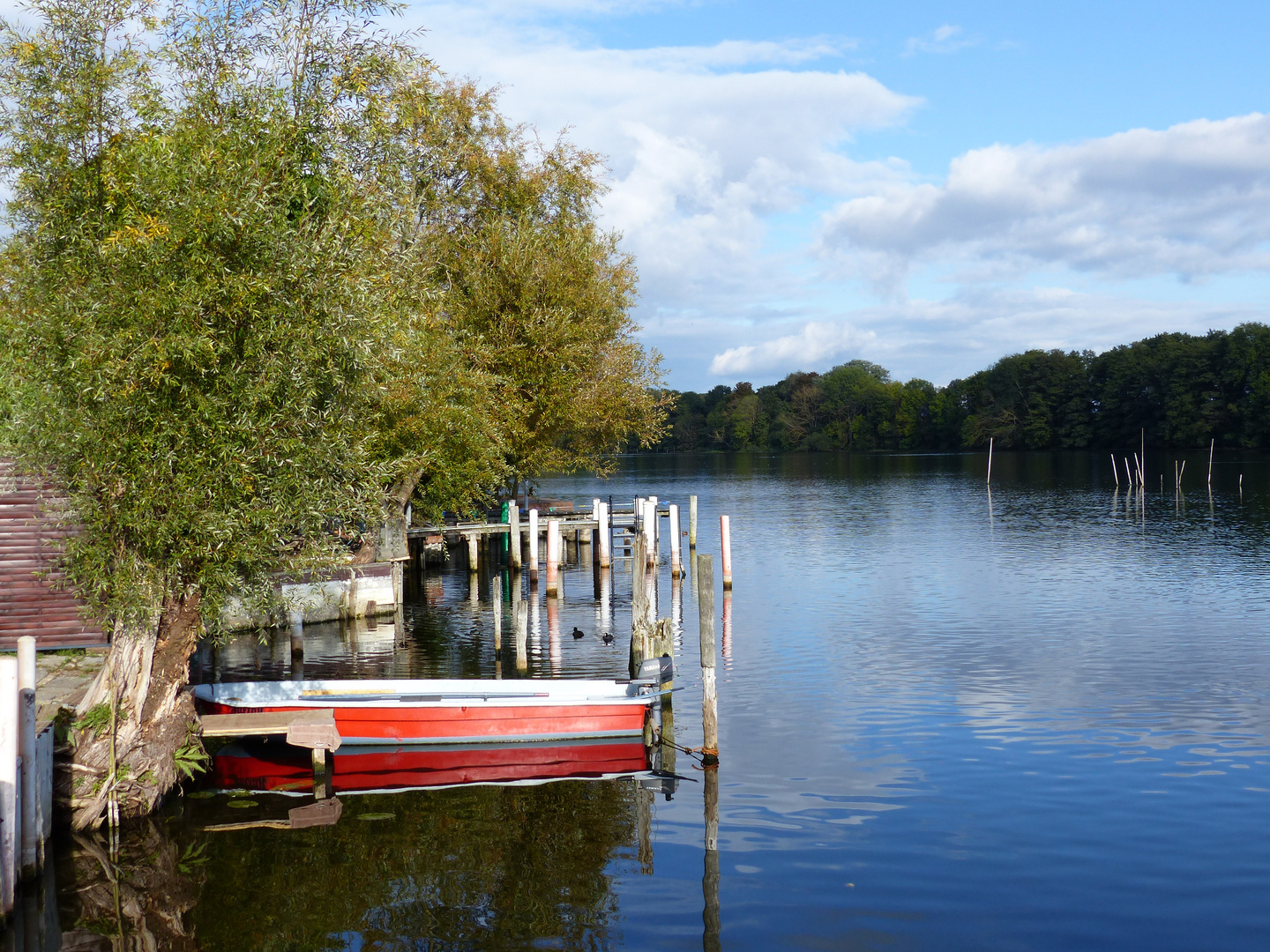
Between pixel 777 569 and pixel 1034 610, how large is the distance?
12.3 meters

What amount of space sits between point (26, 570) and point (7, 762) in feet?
28.6

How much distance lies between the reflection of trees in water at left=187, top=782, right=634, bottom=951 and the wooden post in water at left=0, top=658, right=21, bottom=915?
2.16 meters

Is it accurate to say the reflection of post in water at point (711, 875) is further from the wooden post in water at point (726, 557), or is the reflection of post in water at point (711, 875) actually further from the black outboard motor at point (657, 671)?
the wooden post in water at point (726, 557)

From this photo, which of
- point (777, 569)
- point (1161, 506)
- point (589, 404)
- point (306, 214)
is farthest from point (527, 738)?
point (1161, 506)

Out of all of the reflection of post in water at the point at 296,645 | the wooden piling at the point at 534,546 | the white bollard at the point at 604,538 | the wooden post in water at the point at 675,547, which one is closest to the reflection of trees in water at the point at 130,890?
the reflection of post in water at the point at 296,645

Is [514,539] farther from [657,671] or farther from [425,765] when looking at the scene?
[425,765]

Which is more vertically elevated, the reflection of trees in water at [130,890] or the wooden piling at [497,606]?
the wooden piling at [497,606]

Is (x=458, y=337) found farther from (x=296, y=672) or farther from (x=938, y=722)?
(x=938, y=722)

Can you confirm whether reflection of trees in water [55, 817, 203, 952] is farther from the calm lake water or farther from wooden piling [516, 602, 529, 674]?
wooden piling [516, 602, 529, 674]

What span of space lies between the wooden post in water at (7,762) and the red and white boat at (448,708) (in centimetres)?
567

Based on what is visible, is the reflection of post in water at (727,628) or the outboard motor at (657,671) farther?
the reflection of post in water at (727,628)

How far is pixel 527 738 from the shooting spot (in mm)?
17609

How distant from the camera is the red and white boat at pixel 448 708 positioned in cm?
1680

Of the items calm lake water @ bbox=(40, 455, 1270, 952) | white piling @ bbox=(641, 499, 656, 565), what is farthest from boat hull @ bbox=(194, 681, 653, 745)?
white piling @ bbox=(641, 499, 656, 565)
